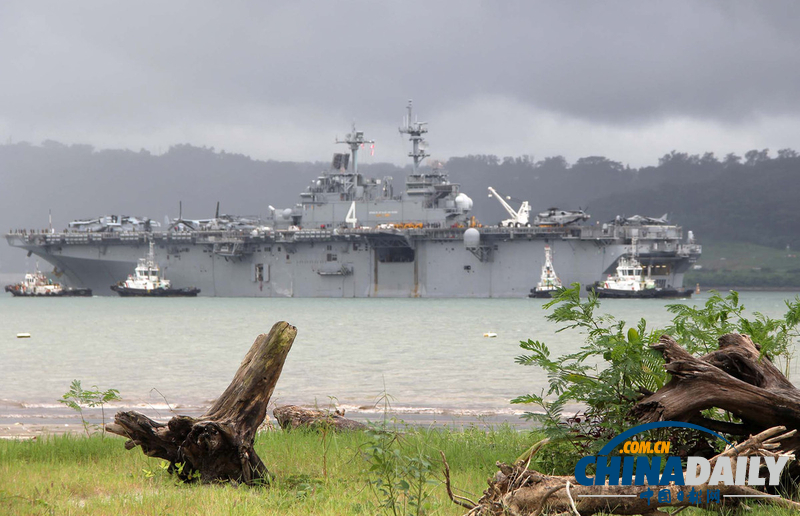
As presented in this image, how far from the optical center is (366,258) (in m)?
57.2

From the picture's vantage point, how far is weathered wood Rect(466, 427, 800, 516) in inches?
134

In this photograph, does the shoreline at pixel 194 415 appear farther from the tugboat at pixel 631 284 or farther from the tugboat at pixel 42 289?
the tugboat at pixel 42 289

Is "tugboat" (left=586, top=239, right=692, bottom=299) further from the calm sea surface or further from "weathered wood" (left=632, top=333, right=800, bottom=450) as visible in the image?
"weathered wood" (left=632, top=333, right=800, bottom=450)

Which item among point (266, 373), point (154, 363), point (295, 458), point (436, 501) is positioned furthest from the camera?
point (154, 363)

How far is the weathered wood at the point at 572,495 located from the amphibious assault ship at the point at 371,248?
48.3m

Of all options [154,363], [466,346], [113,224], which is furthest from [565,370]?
[113,224]

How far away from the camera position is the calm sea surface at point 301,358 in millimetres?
12680

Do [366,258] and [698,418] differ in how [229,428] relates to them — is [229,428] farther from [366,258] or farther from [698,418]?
[366,258]

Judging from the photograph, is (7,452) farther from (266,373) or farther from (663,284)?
(663,284)

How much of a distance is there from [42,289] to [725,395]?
70915mm

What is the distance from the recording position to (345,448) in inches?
243

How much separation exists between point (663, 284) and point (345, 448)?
5129 cm

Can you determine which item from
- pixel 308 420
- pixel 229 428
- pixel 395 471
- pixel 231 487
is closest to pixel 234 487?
pixel 231 487

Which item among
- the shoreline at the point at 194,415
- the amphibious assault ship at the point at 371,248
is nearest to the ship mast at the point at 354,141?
the amphibious assault ship at the point at 371,248
